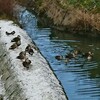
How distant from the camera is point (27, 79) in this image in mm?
20109

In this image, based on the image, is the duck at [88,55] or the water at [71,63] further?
the duck at [88,55]

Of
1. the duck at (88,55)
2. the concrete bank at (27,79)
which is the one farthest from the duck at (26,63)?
the duck at (88,55)

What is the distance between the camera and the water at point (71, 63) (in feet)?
68.9

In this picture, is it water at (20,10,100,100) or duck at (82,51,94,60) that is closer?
water at (20,10,100,100)

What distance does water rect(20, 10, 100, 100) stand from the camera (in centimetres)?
2102

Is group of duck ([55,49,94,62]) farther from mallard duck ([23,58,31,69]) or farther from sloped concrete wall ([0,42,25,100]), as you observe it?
mallard duck ([23,58,31,69])

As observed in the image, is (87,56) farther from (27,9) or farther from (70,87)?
(27,9)

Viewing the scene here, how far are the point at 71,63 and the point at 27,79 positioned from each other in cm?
590

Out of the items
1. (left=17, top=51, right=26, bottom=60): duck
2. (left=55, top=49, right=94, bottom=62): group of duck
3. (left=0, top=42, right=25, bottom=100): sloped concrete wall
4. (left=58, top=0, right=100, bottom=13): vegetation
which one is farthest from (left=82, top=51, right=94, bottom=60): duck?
(left=58, top=0, right=100, bottom=13): vegetation

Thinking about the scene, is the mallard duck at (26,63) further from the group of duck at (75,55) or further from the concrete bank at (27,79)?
the group of duck at (75,55)

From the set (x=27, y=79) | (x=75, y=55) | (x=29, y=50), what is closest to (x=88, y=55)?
(x=75, y=55)

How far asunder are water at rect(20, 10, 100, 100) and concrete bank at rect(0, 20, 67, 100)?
1.20m

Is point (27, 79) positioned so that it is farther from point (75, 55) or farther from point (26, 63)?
point (75, 55)

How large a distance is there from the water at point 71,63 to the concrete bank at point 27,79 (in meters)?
1.20
